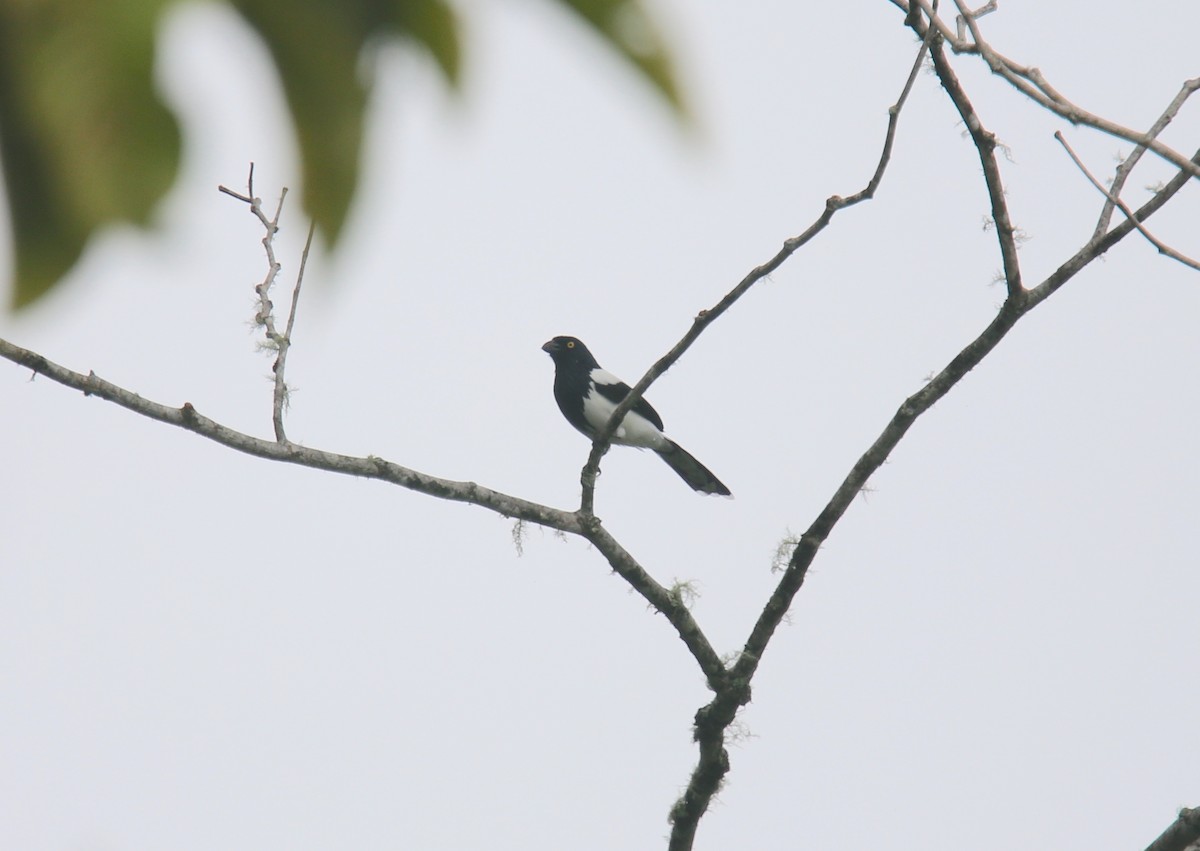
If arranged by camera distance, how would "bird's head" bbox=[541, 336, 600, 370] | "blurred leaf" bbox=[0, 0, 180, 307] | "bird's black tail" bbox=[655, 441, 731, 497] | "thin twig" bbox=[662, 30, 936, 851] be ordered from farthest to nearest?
"bird's head" bbox=[541, 336, 600, 370] < "bird's black tail" bbox=[655, 441, 731, 497] < "thin twig" bbox=[662, 30, 936, 851] < "blurred leaf" bbox=[0, 0, 180, 307]

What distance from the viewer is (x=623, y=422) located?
9.28m

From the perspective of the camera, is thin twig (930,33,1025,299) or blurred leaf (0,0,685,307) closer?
blurred leaf (0,0,685,307)

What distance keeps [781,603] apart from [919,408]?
97 cm

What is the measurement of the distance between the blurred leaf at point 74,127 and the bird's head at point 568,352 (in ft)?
31.5

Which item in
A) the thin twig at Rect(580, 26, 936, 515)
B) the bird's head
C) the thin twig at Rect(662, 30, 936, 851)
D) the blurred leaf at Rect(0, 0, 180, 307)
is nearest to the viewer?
the blurred leaf at Rect(0, 0, 180, 307)

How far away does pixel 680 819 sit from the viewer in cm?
541

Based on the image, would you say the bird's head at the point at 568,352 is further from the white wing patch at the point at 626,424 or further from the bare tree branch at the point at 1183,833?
the bare tree branch at the point at 1183,833

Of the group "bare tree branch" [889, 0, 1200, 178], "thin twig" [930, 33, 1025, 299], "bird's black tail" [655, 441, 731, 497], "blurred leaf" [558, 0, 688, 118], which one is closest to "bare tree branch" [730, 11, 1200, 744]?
"thin twig" [930, 33, 1025, 299]

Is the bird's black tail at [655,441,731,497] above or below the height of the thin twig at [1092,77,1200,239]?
above

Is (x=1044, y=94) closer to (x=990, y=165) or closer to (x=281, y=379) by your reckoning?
(x=990, y=165)

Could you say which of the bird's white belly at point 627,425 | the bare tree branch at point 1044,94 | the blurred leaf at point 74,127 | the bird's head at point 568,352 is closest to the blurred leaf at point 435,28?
the blurred leaf at point 74,127

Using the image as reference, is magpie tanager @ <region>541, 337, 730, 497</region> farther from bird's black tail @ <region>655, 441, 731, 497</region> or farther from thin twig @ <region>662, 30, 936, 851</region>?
thin twig @ <region>662, 30, 936, 851</region>

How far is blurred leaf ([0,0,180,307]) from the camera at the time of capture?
75 centimetres

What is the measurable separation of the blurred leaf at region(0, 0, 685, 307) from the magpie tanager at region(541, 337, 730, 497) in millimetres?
8391
